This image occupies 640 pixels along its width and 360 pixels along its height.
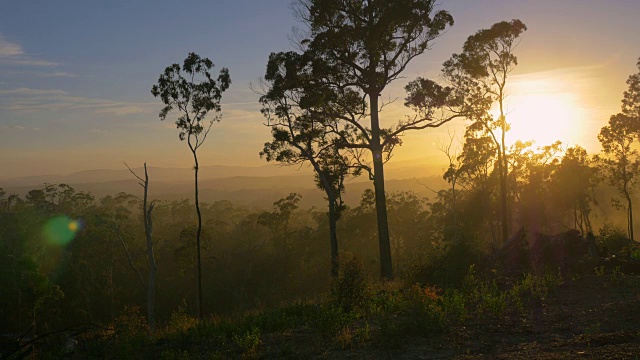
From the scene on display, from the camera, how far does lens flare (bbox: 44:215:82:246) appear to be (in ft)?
139

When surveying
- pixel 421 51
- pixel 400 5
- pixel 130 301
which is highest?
pixel 400 5

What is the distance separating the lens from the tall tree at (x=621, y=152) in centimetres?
4044

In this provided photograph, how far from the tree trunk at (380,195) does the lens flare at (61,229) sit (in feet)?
112

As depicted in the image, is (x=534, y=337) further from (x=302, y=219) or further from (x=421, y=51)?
(x=302, y=219)

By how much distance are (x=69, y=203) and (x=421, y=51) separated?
202 ft

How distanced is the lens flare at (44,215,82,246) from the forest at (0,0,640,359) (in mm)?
193

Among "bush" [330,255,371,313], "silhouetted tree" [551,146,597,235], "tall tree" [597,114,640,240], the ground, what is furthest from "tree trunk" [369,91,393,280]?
"silhouetted tree" [551,146,597,235]

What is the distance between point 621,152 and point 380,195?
33106 mm

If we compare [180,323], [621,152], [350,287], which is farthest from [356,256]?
[621,152]

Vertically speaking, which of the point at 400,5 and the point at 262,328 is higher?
the point at 400,5

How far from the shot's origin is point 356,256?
12.4 metres

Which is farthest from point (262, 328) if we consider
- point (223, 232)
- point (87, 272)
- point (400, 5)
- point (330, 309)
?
point (223, 232)

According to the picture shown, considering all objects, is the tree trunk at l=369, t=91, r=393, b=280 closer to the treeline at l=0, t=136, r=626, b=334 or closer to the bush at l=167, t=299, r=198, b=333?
the bush at l=167, t=299, r=198, b=333

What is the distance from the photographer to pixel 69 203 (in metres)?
65.8
